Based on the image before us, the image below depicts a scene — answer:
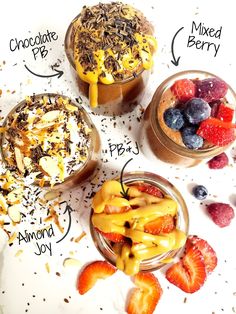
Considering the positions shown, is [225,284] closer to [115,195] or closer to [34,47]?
[115,195]

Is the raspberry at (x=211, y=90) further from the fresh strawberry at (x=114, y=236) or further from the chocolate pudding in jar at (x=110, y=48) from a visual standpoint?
the fresh strawberry at (x=114, y=236)

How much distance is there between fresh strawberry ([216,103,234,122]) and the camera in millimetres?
1219

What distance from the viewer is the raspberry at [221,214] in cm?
138

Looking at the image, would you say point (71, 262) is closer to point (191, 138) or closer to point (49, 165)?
point (49, 165)

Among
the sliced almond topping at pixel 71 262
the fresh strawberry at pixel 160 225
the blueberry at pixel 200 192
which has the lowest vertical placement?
the sliced almond topping at pixel 71 262

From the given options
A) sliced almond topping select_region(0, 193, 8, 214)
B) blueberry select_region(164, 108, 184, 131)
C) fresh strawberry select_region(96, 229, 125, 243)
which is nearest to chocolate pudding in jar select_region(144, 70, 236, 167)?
blueberry select_region(164, 108, 184, 131)

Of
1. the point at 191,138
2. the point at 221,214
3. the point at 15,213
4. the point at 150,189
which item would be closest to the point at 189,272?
the point at 221,214

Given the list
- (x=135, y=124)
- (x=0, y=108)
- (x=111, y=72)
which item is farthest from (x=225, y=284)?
(x=0, y=108)

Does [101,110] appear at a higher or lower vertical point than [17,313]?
higher

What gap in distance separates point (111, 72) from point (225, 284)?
25.3 inches

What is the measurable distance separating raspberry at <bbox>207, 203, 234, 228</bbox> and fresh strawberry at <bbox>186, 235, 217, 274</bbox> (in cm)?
7

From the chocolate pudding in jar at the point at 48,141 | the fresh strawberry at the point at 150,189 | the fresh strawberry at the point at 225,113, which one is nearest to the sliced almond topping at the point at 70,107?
the chocolate pudding in jar at the point at 48,141

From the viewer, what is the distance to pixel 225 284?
1.39 metres

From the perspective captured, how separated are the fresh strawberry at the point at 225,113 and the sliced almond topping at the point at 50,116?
380mm
